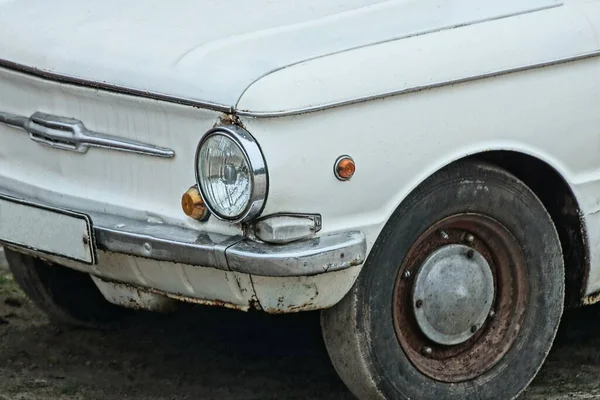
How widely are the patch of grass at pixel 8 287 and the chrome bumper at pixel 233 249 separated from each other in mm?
1788

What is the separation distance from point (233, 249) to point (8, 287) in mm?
2203

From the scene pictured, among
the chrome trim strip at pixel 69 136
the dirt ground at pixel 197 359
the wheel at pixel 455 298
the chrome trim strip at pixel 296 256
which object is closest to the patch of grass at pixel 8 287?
the dirt ground at pixel 197 359

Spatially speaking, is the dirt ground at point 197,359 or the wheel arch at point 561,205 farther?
the dirt ground at point 197,359

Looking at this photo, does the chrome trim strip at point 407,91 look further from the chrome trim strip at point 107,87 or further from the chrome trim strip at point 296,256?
the chrome trim strip at point 296,256

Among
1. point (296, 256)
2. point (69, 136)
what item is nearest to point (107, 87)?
point (69, 136)

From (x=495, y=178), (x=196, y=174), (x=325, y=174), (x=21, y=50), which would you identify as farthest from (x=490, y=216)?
(x=21, y=50)

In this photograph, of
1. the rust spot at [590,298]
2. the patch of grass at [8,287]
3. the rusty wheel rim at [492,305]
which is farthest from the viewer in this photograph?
the patch of grass at [8,287]

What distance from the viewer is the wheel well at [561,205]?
3.91 metres

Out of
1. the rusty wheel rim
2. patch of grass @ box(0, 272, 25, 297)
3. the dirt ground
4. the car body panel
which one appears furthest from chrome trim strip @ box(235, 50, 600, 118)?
patch of grass @ box(0, 272, 25, 297)

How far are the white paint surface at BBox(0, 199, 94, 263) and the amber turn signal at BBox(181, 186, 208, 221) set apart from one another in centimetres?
30

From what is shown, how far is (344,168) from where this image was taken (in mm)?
3473

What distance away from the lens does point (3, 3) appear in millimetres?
4234

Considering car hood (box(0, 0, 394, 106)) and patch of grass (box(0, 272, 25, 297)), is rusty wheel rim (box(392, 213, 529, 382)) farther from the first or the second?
patch of grass (box(0, 272, 25, 297))

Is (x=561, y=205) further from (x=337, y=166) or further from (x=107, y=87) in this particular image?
(x=107, y=87)
